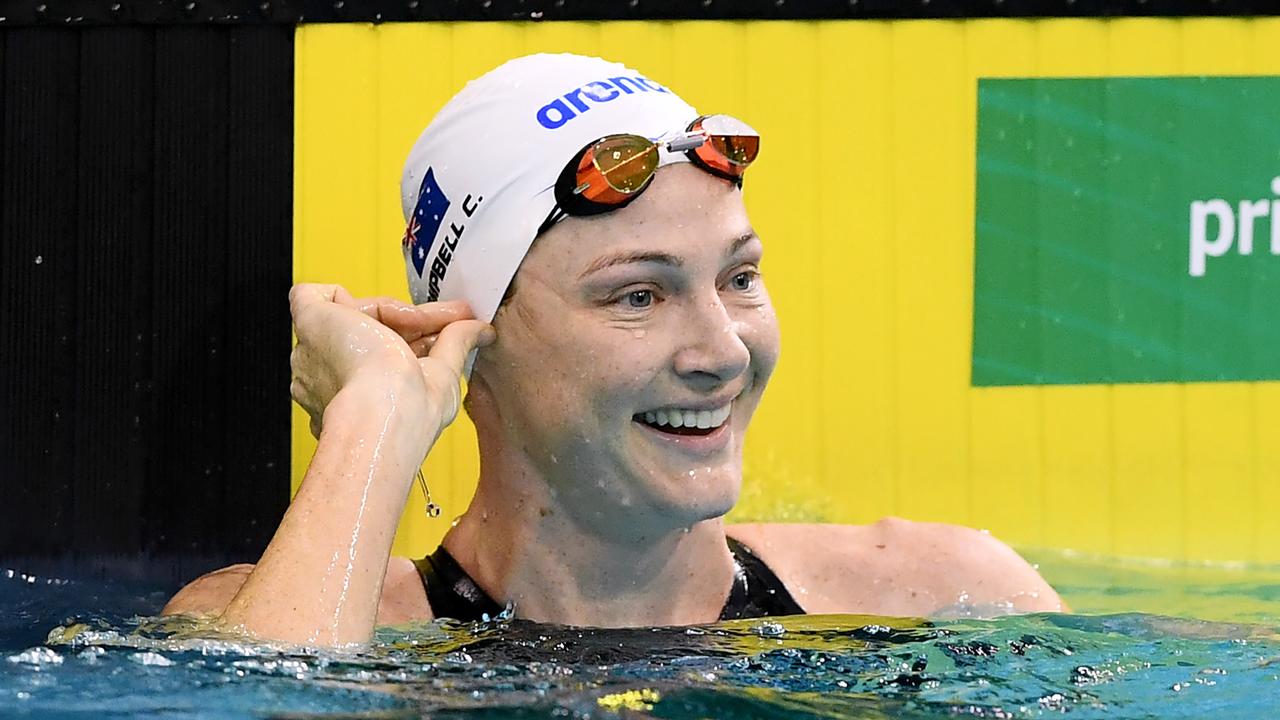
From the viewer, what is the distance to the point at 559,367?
2.53 m

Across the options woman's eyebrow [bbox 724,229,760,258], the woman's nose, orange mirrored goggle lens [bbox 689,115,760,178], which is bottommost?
the woman's nose

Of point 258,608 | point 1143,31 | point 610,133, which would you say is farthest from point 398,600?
point 1143,31

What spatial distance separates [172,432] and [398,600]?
1125 millimetres

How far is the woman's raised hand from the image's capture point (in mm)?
2434

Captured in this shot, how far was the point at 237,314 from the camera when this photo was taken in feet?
12.0

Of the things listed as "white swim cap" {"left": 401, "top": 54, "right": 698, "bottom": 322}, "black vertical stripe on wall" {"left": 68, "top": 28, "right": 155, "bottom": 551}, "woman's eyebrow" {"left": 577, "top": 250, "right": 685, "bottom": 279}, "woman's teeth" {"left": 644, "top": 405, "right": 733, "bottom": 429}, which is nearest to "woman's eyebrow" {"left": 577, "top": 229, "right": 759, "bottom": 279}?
"woman's eyebrow" {"left": 577, "top": 250, "right": 685, "bottom": 279}

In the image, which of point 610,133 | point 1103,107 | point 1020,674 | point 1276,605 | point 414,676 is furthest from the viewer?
point 1103,107

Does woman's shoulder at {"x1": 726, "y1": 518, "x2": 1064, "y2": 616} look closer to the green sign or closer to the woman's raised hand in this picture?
the woman's raised hand

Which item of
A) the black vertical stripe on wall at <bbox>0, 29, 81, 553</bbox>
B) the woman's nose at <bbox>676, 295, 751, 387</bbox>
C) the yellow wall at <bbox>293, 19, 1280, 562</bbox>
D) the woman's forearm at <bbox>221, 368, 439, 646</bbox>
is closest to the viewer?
the woman's forearm at <bbox>221, 368, 439, 646</bbox>

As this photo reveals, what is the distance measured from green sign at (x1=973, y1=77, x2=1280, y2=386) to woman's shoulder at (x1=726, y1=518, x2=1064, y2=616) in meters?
0.93

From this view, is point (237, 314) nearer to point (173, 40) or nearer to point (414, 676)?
point (173, 40)

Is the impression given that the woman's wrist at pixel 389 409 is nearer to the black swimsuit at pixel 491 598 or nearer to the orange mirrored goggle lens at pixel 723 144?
the black swimsuit at pixel 491 598

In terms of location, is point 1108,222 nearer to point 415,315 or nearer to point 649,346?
point 649,346

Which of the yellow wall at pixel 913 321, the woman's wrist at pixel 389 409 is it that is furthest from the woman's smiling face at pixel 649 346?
the yellow wall at pixel 913 321
